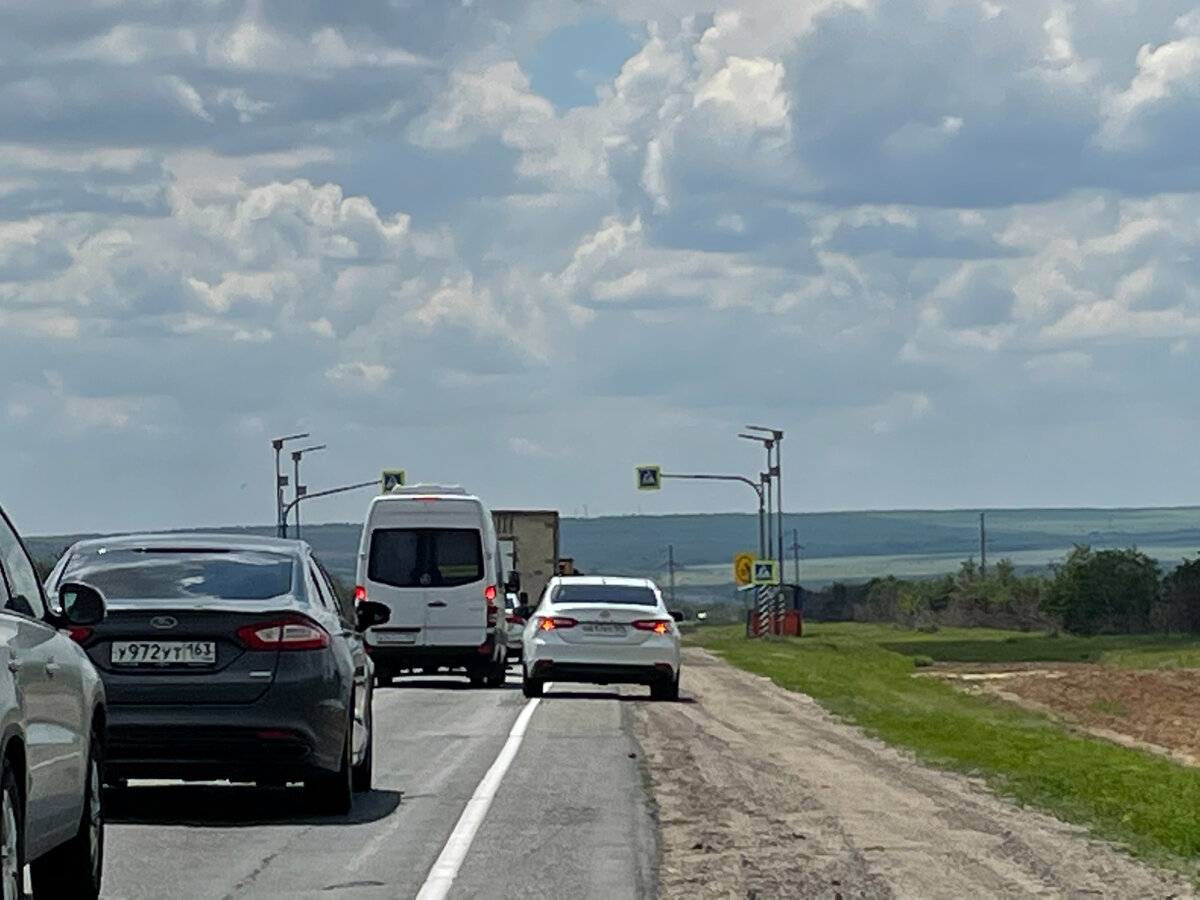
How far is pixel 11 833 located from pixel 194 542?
6.24 meters

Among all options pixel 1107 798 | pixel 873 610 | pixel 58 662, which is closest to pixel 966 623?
pixel 873 610

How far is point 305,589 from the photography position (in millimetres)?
14875

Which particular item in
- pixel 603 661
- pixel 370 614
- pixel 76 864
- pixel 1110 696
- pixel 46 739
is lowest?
pixel 1110 696

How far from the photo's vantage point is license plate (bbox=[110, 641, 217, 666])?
14.2 metres

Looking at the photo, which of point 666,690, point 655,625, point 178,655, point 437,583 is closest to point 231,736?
point 178,655

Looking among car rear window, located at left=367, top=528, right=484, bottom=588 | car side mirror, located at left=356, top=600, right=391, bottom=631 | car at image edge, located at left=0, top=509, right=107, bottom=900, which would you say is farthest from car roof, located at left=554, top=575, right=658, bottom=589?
car at image edge, located at left=0, top=509, right=107, bottom=900

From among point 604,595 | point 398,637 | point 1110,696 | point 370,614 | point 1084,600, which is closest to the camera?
point 370,614

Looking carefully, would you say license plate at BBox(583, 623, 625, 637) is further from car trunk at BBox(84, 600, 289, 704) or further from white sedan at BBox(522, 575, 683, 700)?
car trunk at BBox(84, 600, 289, 704)

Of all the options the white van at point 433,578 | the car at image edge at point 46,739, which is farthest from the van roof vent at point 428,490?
the car at image edge at point 46,739

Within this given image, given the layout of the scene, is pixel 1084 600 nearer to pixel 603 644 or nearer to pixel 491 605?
pixel 491 605

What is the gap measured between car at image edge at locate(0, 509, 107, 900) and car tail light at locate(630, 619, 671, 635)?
65.0 ft

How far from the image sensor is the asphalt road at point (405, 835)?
11805 mm

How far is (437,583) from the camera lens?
35406mm

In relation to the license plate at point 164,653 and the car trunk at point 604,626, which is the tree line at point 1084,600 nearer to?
the car trunk at point 604,626
